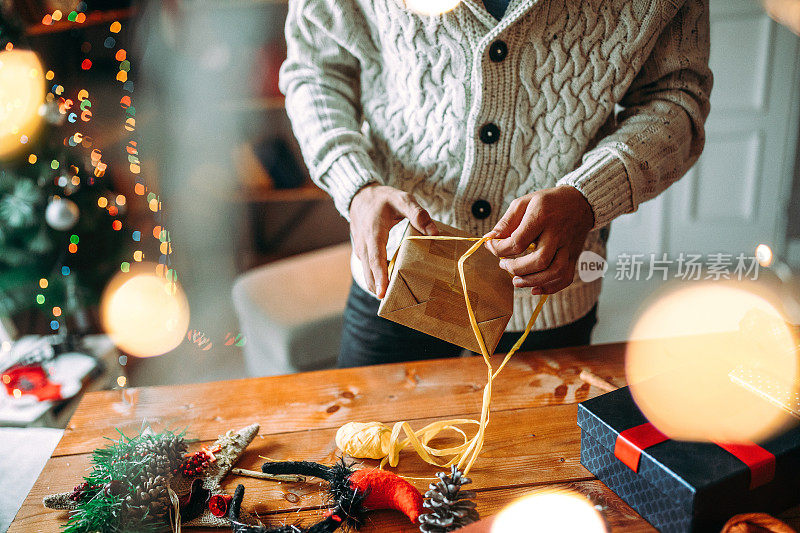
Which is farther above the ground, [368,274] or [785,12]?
[785,12]

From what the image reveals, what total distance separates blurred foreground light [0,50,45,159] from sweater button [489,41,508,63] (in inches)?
58.6

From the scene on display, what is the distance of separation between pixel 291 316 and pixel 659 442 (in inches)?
47.8

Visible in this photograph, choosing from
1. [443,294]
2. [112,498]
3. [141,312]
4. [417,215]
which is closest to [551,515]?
[443,294]

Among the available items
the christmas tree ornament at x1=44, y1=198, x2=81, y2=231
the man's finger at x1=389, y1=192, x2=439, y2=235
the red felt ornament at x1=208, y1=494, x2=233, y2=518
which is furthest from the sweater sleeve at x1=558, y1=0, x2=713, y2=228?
the christmas tree ornament at x1=44, y1=198, x2=81, y2=231

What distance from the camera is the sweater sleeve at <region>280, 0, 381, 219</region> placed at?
33.1 inches

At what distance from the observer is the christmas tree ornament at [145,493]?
59cm

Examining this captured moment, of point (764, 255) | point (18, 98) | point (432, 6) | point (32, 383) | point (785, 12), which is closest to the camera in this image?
point (432, 6)

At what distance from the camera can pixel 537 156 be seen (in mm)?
846

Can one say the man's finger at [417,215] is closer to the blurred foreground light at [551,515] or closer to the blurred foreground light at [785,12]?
the blurred foreground light at [551,515]

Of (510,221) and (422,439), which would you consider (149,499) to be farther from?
(510,221)

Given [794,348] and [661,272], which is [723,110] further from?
[794,348]

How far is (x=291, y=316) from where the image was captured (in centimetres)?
164

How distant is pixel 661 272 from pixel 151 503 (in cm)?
272

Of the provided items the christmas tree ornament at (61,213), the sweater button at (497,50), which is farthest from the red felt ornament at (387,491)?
the christmas tree ornament at (61,213)
